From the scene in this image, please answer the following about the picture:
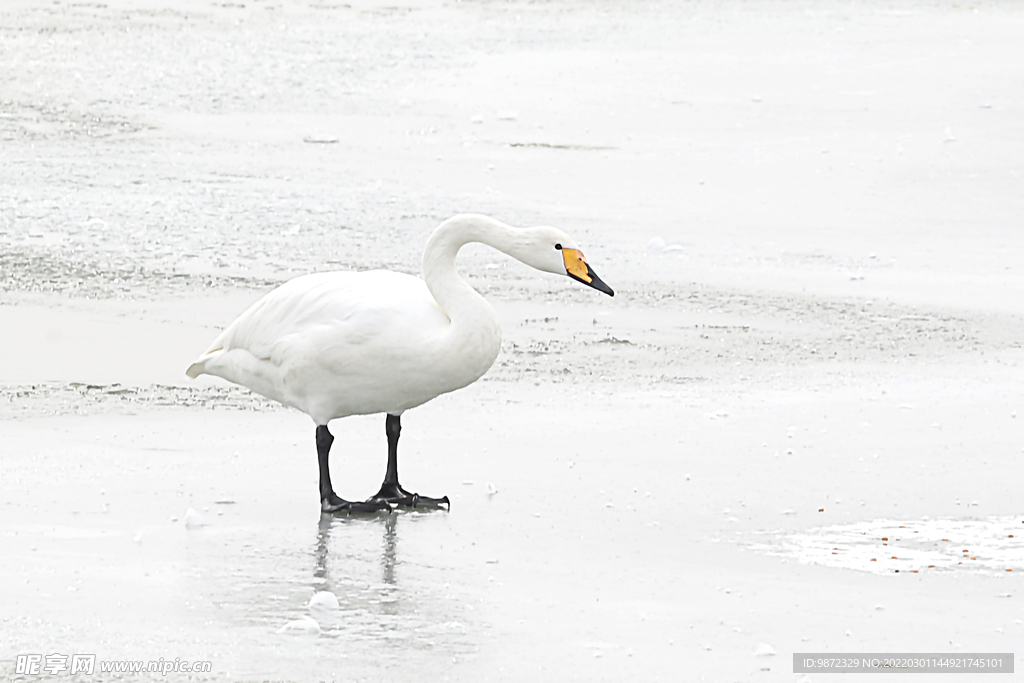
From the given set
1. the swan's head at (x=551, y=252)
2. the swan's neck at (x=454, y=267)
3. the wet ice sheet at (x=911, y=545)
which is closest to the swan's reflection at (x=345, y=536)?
the swan's neck at (x=454, y=267)

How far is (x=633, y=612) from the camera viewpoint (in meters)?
5.31

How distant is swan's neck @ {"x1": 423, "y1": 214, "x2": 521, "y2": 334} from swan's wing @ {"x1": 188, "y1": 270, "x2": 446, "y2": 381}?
0.22 ft

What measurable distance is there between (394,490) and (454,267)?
80 cm

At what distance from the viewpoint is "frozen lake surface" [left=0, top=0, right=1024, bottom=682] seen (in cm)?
530

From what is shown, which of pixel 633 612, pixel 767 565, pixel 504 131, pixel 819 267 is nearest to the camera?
pixel 633 612

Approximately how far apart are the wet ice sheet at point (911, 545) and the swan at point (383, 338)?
1231 millimetres

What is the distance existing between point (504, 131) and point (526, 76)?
81.5 inches

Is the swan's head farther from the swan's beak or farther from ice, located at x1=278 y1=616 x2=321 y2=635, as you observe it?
ice, located at x1=278 y1=616 x2=321 y2=635

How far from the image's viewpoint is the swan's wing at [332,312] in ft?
21.0

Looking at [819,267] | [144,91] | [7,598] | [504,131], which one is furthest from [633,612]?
[144,91]

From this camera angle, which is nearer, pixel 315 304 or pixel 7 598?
pixel 7 598

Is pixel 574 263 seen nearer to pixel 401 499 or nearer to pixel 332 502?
pixel 401 499

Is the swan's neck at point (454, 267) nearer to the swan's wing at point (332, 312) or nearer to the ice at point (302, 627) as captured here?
the swan's wing at point (332, 312)

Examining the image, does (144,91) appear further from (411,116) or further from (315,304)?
(315,304)
